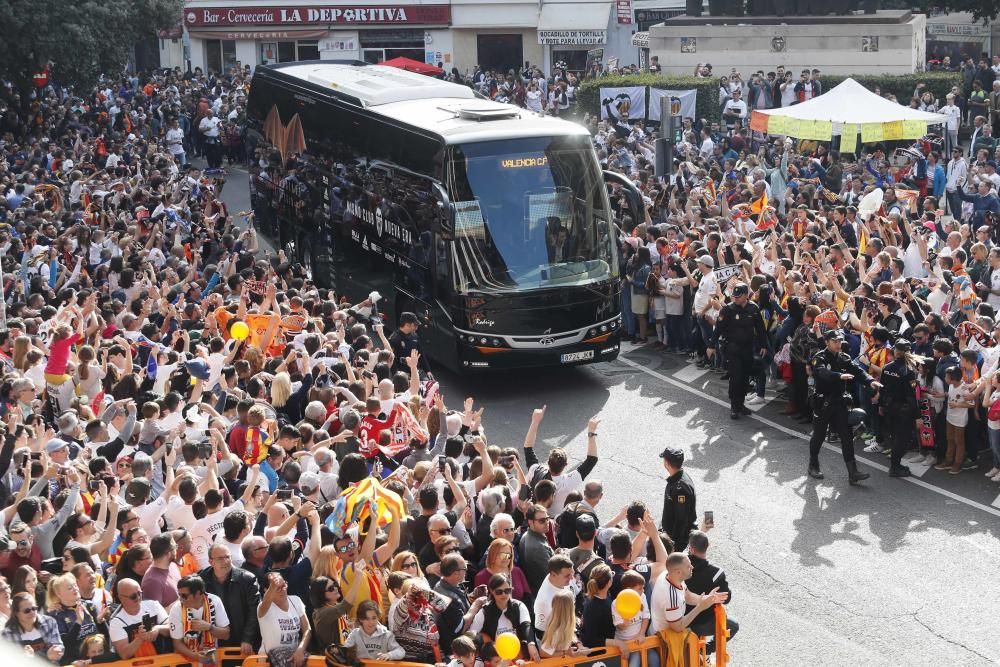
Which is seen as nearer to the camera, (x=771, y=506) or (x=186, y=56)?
(x=771, y=506)

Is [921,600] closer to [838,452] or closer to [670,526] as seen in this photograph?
[670,526]

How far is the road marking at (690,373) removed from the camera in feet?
54.8

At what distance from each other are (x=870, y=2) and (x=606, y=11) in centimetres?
1426

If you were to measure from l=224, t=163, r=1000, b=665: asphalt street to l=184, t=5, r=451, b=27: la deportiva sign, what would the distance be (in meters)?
35.7

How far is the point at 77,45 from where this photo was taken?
30.9m

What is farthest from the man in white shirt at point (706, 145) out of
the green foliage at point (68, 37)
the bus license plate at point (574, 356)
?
the green foliage at point (68, 37)

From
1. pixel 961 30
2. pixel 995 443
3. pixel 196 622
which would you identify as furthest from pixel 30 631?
pixel 961 30

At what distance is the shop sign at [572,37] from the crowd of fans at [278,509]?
35122mm

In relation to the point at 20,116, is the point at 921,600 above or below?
below

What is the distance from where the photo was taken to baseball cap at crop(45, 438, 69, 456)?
9562 millimetres

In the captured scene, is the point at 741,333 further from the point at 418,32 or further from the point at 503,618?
the point at 418,32

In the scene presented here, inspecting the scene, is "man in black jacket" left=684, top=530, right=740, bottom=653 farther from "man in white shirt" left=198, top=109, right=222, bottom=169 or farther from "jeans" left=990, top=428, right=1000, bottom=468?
"man in white shirt" left=198, top=109, right=222, bottom=169

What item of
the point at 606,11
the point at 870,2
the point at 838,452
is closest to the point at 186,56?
the point at 606,11

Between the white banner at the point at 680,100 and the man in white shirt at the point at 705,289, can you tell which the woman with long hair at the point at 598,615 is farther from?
the white banner at the point at 680,100
